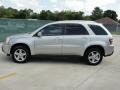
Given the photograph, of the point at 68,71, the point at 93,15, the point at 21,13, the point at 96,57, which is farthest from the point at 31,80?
the point at 93,15

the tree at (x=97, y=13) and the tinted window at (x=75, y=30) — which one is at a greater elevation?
the tree at (x=97, y=13)

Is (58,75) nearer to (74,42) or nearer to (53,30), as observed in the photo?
(74,42)

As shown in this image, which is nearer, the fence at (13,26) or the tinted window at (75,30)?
the tinted window at (75,30)

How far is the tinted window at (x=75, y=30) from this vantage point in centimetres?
1089

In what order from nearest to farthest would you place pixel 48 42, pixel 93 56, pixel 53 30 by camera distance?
pixel 48 42, pixel 93 56, pixel 53 30

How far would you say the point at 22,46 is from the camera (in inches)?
424

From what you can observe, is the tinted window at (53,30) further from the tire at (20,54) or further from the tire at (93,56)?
the tire at (93,56)

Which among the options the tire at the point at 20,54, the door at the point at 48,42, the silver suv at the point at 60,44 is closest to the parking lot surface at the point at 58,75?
the tire at the point at 20,54

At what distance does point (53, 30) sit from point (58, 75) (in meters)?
2.80

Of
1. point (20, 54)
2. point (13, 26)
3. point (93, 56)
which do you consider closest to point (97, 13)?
point (13, 26)

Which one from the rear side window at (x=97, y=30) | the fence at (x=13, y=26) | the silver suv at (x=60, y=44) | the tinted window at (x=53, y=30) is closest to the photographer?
the silver suv at (x=60, y=44)

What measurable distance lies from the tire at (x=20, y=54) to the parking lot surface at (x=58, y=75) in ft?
0.80

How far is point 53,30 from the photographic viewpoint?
10.9 m

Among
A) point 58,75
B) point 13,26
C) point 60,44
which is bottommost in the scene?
point 58,75
